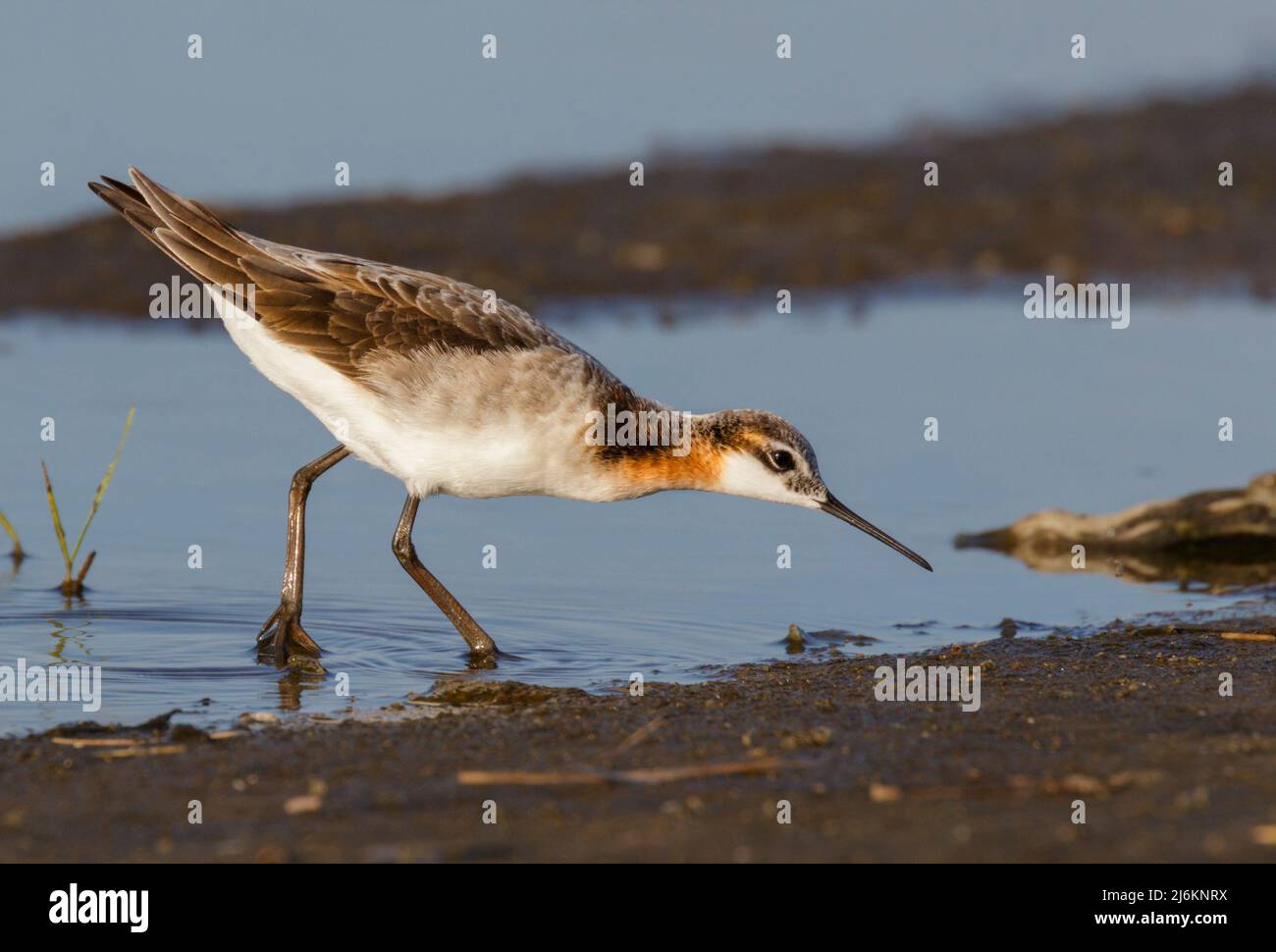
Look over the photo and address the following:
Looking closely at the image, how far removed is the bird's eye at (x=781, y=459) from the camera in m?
10.7

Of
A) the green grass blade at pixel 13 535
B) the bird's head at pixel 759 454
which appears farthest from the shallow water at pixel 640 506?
the bird's head at pixel 759 454

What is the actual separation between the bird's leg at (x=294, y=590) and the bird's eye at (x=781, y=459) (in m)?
2.35

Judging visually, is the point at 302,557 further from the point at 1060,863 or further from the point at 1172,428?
the point at 1172,428

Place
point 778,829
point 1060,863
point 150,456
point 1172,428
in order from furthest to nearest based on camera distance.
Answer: point 1172,428, point 150,456, point 778,829, point 1060,863

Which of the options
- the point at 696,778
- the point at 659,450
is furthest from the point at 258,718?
the point at 659,450

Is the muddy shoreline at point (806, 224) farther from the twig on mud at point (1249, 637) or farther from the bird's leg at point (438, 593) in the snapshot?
the twig on mud at point (1249, 637)

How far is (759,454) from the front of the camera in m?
10.7

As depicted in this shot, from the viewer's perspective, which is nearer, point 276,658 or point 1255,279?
point 276,658

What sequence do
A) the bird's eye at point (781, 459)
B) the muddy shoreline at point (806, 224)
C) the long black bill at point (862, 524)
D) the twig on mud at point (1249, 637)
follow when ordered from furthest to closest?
the muddy shoreline at point (806, 224) → the long black bill at point (862, 524) → the bird's eye at point (781, 459) → the twig on mud at point (1249, 637)

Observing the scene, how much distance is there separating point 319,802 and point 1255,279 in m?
16.2

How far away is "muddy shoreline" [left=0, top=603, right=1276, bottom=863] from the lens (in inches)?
253

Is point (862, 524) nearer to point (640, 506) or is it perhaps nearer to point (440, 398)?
point (440, 398)

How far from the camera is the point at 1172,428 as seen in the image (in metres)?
15.5
